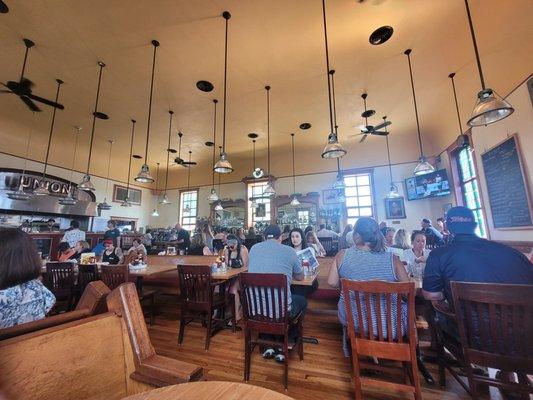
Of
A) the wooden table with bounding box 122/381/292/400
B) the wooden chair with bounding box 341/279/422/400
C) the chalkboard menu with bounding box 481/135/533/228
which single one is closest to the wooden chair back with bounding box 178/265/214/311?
the wooden chair with bounding box 341/279/422/400

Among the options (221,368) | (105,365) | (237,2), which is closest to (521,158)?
(237,2)

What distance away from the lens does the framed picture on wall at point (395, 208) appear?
7.66 meters

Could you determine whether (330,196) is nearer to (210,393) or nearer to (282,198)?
(282,198)

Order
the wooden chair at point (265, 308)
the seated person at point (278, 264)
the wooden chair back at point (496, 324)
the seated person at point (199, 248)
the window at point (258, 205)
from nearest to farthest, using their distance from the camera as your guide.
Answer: the wooden chair back at point (496, 324), the wooden chair at point (265, 308), the seated person at point (278, 264), the seated person at point (199, 248), the window at point (258, 205)

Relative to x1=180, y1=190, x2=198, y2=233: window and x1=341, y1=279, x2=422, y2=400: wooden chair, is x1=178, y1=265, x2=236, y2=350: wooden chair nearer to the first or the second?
x1=341, y1=279, x2=422, y2=400: wooden chair

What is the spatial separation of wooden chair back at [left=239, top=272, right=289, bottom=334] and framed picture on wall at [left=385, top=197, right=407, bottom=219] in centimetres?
700

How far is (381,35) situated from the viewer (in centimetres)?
365

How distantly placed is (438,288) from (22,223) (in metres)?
10.1

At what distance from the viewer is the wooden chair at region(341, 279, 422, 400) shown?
62.3 inches

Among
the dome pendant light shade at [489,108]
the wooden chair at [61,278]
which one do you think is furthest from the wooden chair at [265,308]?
the wooden chair at [61,278]

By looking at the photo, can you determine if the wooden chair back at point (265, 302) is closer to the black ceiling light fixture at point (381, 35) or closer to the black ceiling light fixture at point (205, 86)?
the black ceiling light fixture at point (381, 35)

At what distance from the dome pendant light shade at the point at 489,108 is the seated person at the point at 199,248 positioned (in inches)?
175

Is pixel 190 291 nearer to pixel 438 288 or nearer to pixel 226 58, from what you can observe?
pixel 438 288

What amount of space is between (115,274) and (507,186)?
21.6 feet
